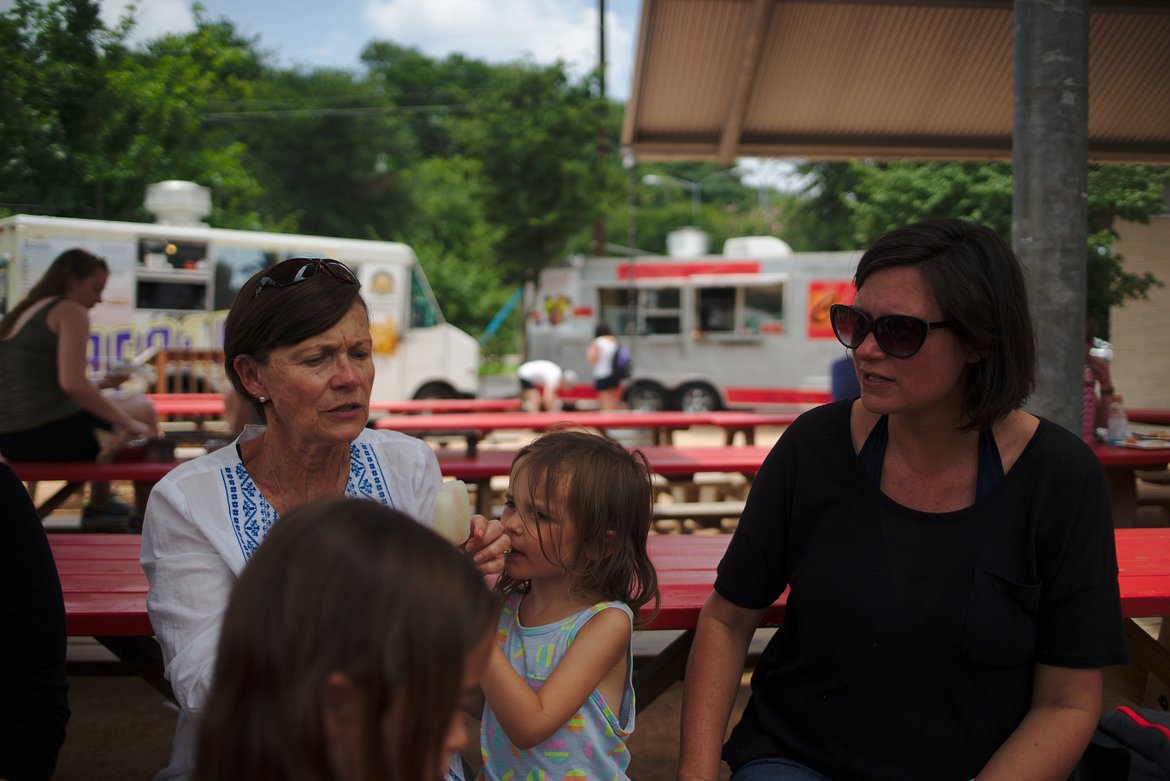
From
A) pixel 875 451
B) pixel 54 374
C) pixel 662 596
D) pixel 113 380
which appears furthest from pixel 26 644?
pixel 113 380

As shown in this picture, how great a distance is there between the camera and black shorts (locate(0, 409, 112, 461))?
17.4 feet

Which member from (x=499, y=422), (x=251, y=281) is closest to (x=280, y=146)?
(x=499, y=422)

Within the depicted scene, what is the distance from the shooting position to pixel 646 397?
1666 centimetres

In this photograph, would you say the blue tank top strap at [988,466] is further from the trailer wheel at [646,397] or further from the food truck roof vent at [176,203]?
the trailer wheel at [646,397]

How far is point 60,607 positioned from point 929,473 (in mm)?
1499

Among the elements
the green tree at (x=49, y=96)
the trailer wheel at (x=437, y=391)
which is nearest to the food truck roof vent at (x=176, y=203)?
the green tree at (x=49, y=96)

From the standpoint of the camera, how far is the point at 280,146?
3897 centimetres

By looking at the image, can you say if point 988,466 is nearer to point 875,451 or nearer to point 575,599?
point 875,451

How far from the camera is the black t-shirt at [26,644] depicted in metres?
1.50

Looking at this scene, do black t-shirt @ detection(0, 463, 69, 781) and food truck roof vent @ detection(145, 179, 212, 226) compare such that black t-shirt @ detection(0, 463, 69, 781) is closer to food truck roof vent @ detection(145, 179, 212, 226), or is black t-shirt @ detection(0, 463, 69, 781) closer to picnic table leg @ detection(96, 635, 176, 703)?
picnic table leg @ detection(96, 635, 176, 703)

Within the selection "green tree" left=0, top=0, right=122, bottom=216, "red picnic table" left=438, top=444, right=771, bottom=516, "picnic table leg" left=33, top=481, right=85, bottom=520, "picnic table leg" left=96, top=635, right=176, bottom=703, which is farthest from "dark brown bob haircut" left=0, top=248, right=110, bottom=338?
"picnic table leg" left=96, top=635, right=176, bottom=703

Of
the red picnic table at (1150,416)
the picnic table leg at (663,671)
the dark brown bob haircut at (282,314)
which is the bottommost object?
the picnic table leg at (663,671)

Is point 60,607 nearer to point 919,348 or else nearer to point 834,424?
point 834,424

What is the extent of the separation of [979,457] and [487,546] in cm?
91
